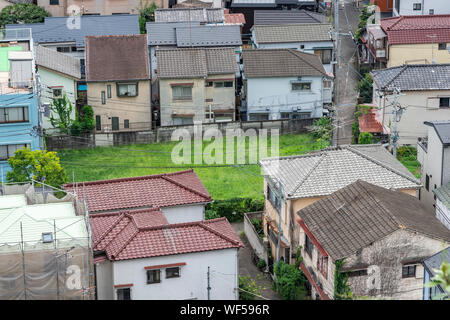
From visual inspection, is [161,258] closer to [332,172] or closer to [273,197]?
[273,197]

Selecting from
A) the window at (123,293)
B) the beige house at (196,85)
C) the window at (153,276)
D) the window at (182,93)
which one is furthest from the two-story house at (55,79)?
the window at (153,276)

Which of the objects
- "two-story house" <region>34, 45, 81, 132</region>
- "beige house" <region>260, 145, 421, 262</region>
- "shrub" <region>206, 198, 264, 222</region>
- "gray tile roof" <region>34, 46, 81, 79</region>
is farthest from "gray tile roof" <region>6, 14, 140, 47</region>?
"beige house" <region>260, 145, 421, 262</region>

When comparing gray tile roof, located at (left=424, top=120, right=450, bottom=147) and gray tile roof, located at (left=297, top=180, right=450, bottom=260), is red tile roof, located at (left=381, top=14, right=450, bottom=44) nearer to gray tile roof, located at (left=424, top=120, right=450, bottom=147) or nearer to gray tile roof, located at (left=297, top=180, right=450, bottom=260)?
gray tile roof, located at (left=424, top=120, right=450, bottom=147)

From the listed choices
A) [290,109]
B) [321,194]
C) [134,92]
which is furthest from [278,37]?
[321,194]

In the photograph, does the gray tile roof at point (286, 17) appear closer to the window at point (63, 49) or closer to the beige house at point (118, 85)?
the beige house at point (118, 85)

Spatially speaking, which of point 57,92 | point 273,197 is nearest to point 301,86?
point 57,92
